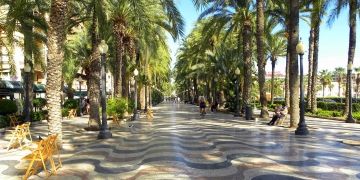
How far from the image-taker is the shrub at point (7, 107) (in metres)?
25.6

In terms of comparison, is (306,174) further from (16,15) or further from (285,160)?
(16,15)

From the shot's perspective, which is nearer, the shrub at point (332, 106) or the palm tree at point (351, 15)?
the palm tree at point (351, 15)

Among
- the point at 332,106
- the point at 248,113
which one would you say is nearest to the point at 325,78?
the point at 332,106

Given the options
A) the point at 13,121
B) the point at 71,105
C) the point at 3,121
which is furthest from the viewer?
the point at 71,105

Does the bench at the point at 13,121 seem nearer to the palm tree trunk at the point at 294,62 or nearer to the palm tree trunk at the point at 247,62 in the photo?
the palm tree trunk at the point at 294,62

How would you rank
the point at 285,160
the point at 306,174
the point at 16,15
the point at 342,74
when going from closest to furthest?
the point at 306,174 < the point at 285,160 < the point at 16,15 < the point at 342,74

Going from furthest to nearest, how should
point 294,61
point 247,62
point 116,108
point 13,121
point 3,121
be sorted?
point 247,62 < point 116,108 < point 3,121 < point 13,121 < point 294,61

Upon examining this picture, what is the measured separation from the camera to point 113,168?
987 centimetres

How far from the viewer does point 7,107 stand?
85.5ft

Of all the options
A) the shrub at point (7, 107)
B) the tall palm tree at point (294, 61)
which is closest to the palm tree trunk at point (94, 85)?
the shrub at point (7, 107)

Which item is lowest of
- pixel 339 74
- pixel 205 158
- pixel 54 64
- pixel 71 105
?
pixel 205 158

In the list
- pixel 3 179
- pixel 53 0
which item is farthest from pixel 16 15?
pixel 3 179

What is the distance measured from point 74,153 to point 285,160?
19.7 ft

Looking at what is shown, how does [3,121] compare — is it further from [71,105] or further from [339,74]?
[339,74]
